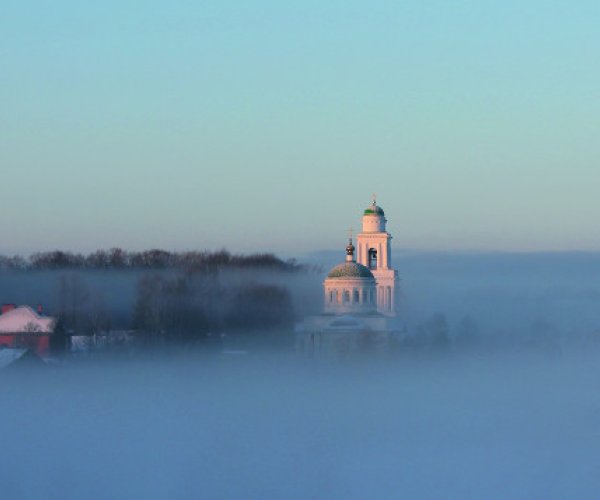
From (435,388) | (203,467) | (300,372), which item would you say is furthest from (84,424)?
(300,372)

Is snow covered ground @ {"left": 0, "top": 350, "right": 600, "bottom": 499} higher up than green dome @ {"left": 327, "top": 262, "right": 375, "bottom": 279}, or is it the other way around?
green dome @ {"left": 327, "top": 262, "right": 375, "bottom": 279}

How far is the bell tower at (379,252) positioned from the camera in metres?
102

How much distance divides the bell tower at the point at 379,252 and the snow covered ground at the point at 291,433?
9571 mm

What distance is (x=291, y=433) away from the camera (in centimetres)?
6456

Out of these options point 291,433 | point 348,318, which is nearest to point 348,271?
point 348,318

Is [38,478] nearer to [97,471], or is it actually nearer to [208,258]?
[97,471]

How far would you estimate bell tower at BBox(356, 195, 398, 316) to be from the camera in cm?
10194

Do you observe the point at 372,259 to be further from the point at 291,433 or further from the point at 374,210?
the point at 291,433

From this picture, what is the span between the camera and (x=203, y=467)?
182ft

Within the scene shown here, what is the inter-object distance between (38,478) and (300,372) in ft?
137

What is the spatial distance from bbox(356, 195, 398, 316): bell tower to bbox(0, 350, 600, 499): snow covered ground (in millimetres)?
9571

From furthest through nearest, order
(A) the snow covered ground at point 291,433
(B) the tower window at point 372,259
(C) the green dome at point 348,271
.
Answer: (B) the tower window at point 372,259 < (C) the green dome at point 348,271 < (A) the snow covered ground at point 291,433

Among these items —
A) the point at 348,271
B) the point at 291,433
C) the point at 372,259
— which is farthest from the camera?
the point at 372,259

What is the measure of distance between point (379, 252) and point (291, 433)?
38.2 metres
